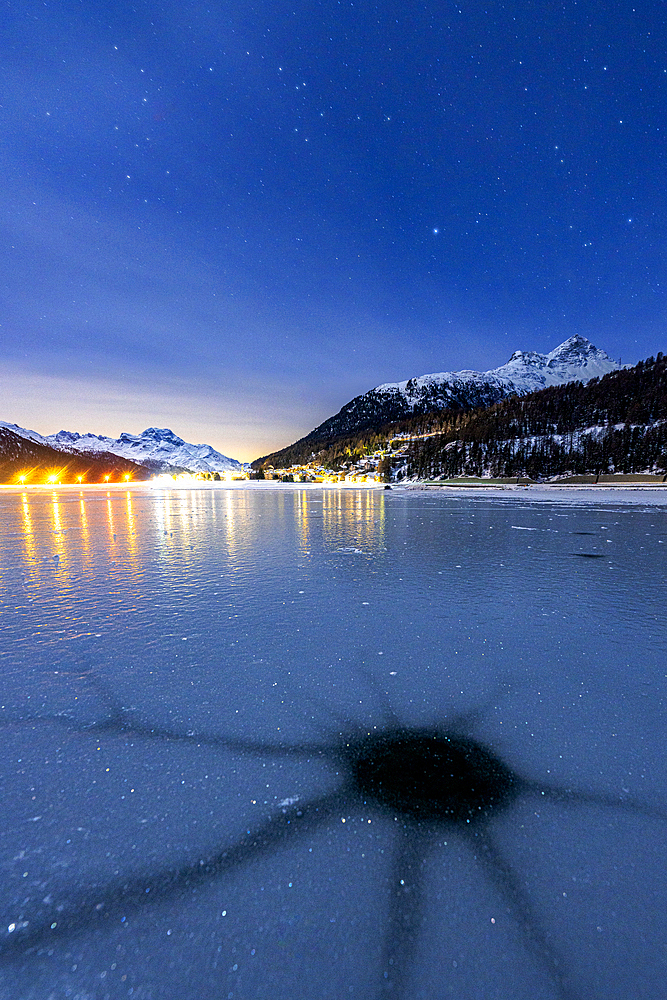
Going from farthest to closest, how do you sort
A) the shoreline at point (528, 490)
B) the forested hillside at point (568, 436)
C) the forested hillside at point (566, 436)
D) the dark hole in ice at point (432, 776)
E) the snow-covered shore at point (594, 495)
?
the forested hillside at point (566, 436), the forested hillside at point (568, 436), the shoreline at point (528, 490), the snow-covered shore at point (594, 495), the dark hole in ice at point (432, 776)

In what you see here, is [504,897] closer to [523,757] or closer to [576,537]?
[523,757]

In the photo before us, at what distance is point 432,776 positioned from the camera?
342 cm

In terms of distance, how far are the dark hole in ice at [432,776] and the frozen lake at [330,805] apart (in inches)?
0.8

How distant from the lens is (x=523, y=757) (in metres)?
3.66

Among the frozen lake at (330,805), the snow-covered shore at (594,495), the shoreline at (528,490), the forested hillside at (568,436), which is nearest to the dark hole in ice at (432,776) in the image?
the frozen lake at (330,805)

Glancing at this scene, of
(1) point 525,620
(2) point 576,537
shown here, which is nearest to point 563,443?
(2) point 576,537

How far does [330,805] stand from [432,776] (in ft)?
3.02

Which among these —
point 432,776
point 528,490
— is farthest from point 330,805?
point 528,490

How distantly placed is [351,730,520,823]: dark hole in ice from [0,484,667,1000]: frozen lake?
20mm

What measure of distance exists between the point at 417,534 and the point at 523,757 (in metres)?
14.3

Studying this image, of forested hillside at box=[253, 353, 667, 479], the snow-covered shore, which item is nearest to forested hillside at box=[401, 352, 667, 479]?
forested hillside at box=[253, 353, 667, 479]

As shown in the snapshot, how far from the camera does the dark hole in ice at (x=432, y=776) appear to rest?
10.2 ft

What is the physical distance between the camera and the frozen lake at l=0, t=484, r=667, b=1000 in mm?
2129

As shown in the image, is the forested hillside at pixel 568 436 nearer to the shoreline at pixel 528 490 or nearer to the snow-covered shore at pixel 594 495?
the shoreline at pixel 528 490
